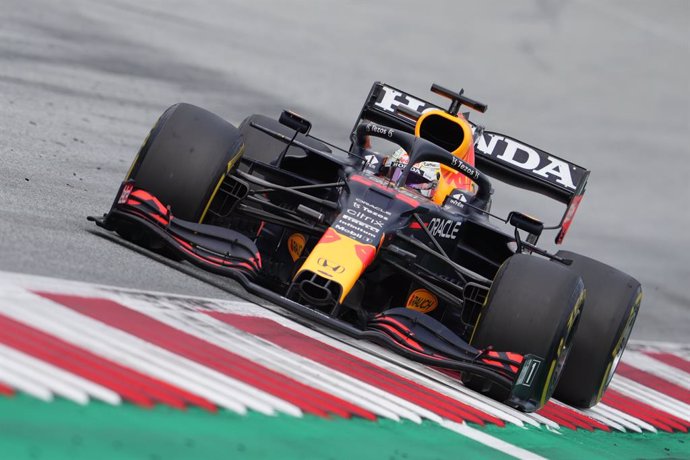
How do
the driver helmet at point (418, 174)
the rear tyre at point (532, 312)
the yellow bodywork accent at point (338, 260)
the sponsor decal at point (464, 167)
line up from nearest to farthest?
1. the rear tyre at point (532, 312)
2. the yellow bodywork accent at point (338, 260)
3. the sponsor decal at point (464, 167)
4. the driver helmet at point (418, 174)

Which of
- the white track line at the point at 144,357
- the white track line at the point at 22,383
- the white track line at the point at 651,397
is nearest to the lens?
the white track line at the point at 22,383

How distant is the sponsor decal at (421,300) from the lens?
28.1 feet

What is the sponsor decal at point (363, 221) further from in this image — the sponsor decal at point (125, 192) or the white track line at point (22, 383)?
the white track line at point (22, 383)

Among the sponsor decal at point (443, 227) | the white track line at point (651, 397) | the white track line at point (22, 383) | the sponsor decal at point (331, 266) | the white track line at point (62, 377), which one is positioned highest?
the sponsor decal at point (443, 227)

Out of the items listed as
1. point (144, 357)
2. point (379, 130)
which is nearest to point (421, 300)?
point (379, 130)

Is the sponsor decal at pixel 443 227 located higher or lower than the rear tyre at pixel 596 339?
higher

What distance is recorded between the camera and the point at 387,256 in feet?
27.1

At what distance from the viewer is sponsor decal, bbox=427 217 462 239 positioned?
873 centimetres

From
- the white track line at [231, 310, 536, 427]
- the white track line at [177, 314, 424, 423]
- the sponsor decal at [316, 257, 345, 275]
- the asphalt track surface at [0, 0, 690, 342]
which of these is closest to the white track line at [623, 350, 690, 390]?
the asphalt track surface at [0, 0, 690, 342]

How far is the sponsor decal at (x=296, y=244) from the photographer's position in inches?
345

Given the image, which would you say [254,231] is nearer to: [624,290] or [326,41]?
[624,290]

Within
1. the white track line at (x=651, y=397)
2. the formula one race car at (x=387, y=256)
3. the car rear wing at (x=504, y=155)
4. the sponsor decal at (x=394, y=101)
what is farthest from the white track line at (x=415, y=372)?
the sponsor decal at (x=394, y=101)

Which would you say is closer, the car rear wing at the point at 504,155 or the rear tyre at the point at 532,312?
the rear tyre at the point at 532,312

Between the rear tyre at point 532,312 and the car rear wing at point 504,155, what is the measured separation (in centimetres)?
325
